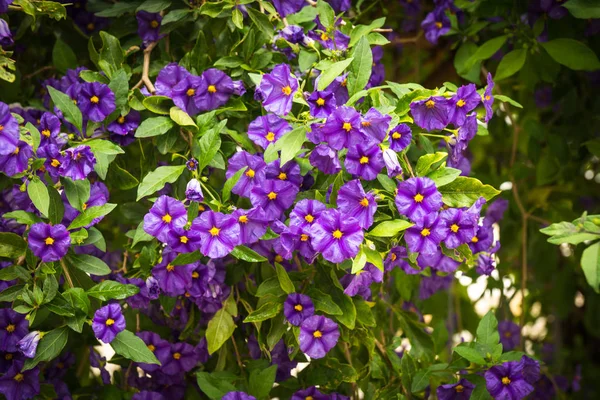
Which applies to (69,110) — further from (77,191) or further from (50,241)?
(50,241)

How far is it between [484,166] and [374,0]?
0.79 meters

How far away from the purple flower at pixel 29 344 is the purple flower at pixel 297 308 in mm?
482

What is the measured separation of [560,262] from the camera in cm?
263

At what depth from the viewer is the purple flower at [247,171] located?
1433 millimetres

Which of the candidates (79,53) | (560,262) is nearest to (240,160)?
(79,53)

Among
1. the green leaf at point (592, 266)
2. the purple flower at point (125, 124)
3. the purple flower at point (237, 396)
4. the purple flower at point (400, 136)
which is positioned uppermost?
the purple flower at point (400, 136)

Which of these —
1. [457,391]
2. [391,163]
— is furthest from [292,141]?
[457,391]

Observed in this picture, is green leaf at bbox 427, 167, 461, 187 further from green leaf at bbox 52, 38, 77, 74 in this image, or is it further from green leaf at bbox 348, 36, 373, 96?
green leaf at bbox 52, 38, 77, 74

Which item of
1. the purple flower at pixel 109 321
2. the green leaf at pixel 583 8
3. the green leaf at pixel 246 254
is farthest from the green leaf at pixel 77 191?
the green leaf at pixel 583 8

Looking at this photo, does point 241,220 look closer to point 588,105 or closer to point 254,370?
point 254,370

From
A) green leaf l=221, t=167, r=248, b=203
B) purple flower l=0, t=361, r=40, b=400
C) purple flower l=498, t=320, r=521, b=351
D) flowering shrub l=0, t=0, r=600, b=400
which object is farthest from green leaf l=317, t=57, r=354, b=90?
purple flower l=498, t=320, r=521, b=351

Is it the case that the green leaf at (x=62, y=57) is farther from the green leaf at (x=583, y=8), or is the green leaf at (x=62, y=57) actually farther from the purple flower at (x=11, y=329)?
the green leaf at (x=583, y=8)

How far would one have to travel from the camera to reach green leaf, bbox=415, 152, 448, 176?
4.51 ft

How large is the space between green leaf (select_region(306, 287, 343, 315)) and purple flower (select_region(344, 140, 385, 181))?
0.28m
